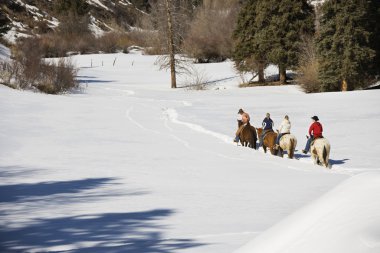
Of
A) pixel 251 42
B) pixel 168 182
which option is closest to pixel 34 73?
pixel 251 42

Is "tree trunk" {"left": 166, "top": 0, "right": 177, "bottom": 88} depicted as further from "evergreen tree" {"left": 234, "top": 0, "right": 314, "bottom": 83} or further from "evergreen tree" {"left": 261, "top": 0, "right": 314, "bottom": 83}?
"evergreen tree" {"left": 261, "top": 0, "right": 314, "bottom": 83}

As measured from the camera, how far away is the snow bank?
7.88 feet

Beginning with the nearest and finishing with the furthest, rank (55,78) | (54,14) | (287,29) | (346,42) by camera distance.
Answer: (346,42) → (55,78) → (287,29) → (54,14)

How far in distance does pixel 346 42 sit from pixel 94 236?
120 feet

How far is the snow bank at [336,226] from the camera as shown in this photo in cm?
240

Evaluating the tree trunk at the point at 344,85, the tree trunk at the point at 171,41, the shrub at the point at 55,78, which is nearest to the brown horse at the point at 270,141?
the tree trunk at the point at 344,85

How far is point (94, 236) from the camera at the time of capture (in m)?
7.46

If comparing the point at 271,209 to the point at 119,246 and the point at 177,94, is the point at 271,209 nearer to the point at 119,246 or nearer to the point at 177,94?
the point at 119,246

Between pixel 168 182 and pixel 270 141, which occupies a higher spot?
pixel 270 141

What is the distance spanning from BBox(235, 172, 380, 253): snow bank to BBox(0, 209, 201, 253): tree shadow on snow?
14.0 feet

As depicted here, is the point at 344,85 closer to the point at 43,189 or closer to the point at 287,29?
the point at 287,29

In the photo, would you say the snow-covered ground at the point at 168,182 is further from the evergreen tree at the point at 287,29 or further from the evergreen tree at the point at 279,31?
the evergreen tree at the point at 279,31

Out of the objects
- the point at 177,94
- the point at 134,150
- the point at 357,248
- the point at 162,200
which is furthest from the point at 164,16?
the point at 357,248

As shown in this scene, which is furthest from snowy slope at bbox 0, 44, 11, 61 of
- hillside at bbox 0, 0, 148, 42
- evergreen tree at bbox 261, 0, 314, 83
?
hillside at bbox 0, 0, 148, 42
